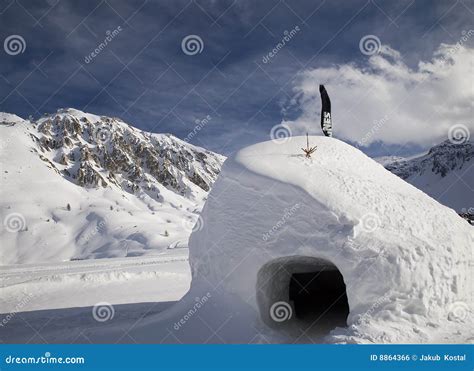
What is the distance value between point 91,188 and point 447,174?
5643 inches

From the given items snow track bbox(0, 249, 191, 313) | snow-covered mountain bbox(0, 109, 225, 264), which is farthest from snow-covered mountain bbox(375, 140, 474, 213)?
snow track bbox(0, 249, 191, 313)

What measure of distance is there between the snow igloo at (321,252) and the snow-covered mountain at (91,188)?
24.5 metres

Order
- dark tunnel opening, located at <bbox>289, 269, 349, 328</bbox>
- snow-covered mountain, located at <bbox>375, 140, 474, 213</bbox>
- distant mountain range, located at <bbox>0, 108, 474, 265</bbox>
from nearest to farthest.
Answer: dark tunnel opening, located at <bbox>289, 269, 349, 328</bbox>
distant mountain range, located at <bbox>0, 108, 474, 265</bbox>
snow-covered mountain, located at <bbox>375, 140, 474, 213</bbox>

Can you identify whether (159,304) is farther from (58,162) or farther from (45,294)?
(58,162)

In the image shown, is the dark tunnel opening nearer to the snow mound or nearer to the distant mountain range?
the snow mound

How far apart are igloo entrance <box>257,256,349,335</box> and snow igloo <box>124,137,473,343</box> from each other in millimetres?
40

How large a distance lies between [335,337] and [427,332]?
67.0 inches

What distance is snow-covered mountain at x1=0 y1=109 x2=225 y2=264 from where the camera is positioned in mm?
37562

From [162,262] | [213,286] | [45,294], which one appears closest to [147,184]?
[162,262]

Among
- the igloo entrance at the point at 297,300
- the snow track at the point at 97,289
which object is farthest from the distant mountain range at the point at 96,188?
the snow track at the point at 97,289

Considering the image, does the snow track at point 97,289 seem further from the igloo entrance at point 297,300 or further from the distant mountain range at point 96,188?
the distant mountain range at point 96,188

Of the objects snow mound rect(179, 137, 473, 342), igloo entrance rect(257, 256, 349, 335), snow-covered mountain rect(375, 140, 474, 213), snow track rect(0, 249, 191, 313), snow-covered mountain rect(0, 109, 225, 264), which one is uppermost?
snow-covered mountain rect(375, 140, 474, 213)

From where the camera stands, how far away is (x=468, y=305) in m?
7.38

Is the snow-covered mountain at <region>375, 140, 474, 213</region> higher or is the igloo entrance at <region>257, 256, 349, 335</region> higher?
the snow-covered mountain at <region>375, 140, 474, 213</region>
